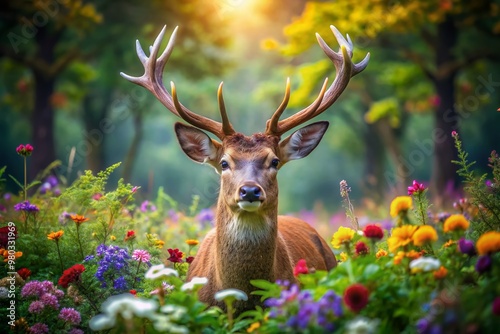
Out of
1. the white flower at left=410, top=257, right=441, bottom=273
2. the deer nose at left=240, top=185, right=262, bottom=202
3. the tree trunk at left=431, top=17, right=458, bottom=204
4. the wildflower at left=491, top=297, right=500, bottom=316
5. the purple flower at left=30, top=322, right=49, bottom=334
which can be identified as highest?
the tree trunk at left=431, top=17, right=458, bottom=204

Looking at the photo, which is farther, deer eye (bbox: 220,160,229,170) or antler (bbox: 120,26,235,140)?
antler (bbox: 120,26,235,140)

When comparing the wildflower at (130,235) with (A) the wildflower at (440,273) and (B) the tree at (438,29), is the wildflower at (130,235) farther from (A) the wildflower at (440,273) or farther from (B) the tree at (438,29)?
(B) the tree at (438,29)

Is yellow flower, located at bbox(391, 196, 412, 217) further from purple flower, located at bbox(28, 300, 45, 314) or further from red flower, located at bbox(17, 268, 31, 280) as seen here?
red flower, located at bbox(17, 268, 31, 280)

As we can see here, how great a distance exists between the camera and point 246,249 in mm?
4391

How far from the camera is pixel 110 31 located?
15805 mm

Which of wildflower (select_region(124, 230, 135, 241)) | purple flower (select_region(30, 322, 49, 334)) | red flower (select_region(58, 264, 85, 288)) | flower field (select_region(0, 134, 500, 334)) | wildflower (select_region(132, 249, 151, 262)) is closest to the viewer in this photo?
flower field (select_region(0, 134, 500, 334))

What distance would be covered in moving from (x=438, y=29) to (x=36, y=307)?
40.3ft

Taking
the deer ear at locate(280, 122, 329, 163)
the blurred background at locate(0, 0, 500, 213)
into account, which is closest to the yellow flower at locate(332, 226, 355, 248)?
the deer ear at locate(280, 122, 329, 163)

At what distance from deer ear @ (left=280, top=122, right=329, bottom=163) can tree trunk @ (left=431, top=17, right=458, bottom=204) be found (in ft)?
30.3

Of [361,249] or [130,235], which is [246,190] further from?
[130,235]

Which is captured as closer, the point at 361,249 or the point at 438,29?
the point at 361,249

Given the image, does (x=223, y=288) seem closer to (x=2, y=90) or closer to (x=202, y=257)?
(x=202, y=257)

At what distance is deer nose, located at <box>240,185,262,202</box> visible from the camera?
4.17 metres

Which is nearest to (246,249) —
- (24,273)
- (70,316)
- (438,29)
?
(70,316)
